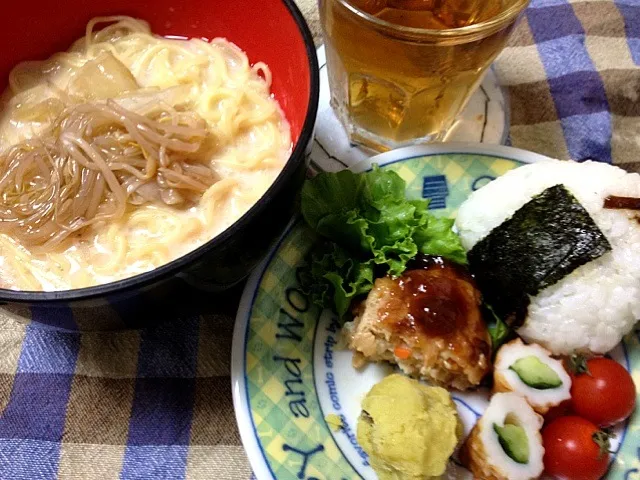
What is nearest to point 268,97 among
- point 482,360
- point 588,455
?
point 482,360

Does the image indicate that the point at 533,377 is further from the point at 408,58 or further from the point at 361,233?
the point at 408,58

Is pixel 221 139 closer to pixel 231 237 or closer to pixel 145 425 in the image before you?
pixel 231 237

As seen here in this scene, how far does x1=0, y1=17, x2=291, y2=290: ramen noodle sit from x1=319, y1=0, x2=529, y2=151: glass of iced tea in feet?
0.84

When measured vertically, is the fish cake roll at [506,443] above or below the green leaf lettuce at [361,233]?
below

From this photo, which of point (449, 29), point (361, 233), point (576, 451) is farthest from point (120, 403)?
point (449, 29)

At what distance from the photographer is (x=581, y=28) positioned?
2.06 meters

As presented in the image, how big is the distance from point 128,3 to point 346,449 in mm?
1282

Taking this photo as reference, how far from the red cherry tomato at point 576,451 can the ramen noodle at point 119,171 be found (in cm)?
83

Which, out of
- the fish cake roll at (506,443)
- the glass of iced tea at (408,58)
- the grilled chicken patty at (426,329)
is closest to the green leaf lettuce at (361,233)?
the grilled chicken patty at (426,329)

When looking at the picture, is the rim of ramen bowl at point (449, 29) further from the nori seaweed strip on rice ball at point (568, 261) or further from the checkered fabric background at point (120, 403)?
the checkered fabric background at point (120, 403)

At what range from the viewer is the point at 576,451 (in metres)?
1.22

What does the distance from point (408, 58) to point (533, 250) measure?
21.1 inches

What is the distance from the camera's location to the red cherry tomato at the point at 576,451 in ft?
3.97

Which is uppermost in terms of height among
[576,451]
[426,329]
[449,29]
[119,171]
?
[449,29]
